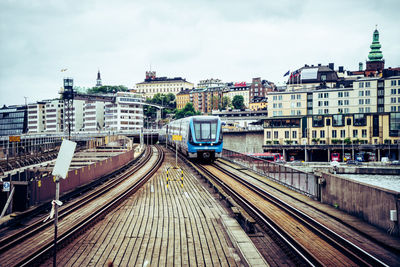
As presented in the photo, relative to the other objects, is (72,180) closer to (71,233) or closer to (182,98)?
(71,233)

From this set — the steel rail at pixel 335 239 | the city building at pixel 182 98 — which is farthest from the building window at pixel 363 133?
the city building at pixel 182 98

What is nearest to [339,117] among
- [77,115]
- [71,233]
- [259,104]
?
[259,104]

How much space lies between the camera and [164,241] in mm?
10242

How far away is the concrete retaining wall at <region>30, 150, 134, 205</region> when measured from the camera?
1509 cm

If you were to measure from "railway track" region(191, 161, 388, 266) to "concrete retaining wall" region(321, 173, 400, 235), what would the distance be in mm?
1996

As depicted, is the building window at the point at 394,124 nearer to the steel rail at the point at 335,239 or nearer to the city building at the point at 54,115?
the steel rail at the point at 335,239

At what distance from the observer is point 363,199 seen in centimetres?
1289

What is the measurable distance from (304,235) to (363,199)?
3456mm

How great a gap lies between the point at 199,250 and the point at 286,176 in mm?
14171

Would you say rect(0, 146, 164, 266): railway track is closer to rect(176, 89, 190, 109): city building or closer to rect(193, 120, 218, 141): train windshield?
rect(193, 120, 218, 141): train windshield

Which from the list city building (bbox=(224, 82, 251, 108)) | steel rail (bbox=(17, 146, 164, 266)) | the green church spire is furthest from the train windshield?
city building (bbox=(224, 82, 251, 108))

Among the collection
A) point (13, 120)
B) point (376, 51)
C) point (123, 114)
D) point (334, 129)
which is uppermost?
point (376, 51)

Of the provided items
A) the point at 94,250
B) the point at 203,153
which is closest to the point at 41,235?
the point at 94,250

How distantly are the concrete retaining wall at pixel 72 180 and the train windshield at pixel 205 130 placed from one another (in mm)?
7717
